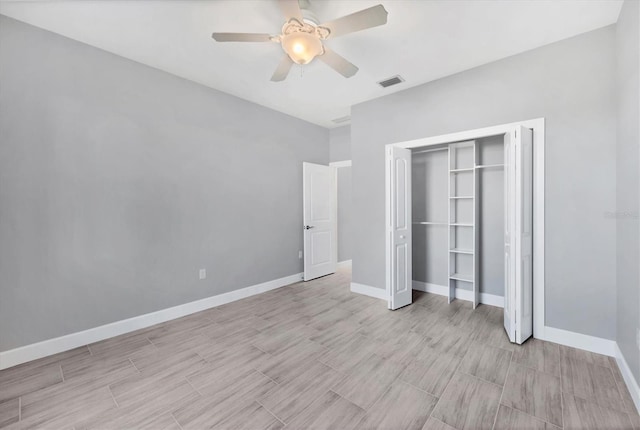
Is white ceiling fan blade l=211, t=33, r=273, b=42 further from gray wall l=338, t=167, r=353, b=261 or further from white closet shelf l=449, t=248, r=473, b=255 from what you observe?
gray wall l=338, t=167, r=353, b=261

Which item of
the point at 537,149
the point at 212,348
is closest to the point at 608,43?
the point at 537,149

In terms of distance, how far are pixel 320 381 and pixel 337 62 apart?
274 cm

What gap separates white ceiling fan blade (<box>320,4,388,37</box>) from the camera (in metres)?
1.79

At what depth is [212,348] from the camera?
2.71 metres

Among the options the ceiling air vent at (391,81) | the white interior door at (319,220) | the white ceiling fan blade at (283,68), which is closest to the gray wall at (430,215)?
the ceiling air vent at (391,81)

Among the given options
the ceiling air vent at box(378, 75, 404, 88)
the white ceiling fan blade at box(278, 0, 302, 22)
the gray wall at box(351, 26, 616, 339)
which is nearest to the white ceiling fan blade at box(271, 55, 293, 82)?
the white ceiling fan blade at box(278, 0, 302, 22)

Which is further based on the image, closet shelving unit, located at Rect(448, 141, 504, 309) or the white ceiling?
closet shelving unit, located at Rect(448, 141, 504, 309)

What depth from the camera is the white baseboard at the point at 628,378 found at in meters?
1.83

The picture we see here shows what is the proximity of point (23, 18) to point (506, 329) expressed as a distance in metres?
5.60

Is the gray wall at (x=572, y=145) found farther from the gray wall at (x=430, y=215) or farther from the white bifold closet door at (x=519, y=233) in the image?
the gray wall at (x=430, y=215)

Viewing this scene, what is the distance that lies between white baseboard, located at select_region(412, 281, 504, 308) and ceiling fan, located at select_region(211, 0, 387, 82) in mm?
3530

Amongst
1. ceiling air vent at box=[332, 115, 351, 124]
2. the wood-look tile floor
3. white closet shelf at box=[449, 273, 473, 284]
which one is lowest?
the wood-look tile floor

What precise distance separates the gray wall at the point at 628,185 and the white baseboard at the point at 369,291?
7.95 feet

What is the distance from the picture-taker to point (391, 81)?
3578mm
